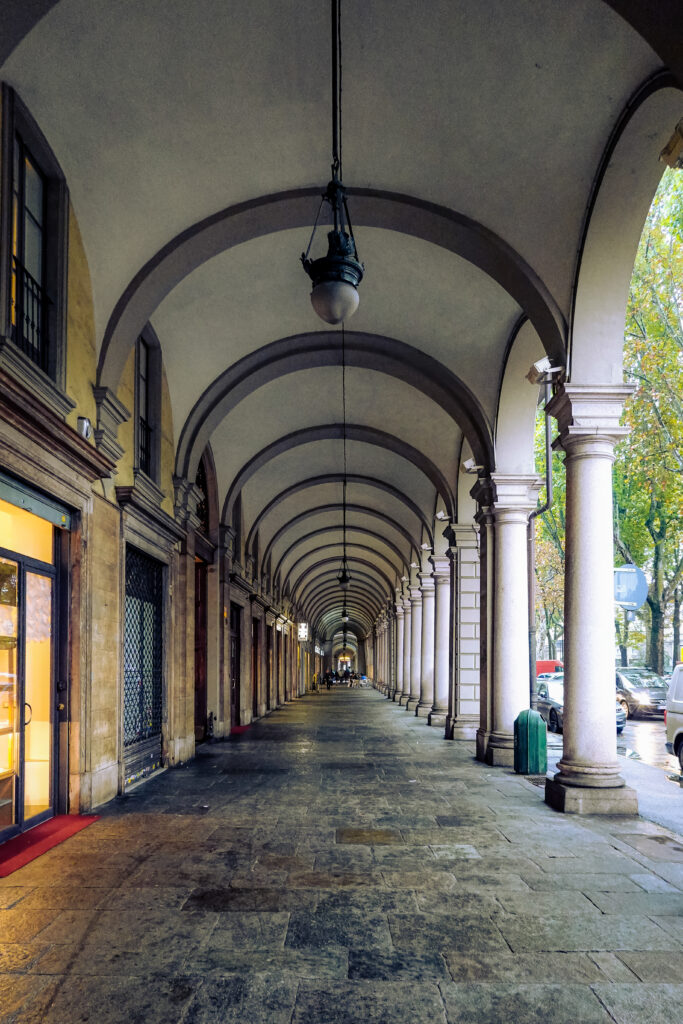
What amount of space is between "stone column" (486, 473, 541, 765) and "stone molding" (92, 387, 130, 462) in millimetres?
5102

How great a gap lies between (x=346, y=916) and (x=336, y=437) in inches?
502

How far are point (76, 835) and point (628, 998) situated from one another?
4596 millimetres

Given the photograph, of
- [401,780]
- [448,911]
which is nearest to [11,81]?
[448,911]

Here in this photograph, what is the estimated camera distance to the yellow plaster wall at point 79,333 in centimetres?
741

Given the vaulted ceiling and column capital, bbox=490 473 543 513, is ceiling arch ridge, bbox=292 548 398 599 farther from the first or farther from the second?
column capital, bbox=490 473 543 513

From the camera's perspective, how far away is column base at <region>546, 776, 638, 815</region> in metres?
7.35

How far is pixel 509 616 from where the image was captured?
1070 cm

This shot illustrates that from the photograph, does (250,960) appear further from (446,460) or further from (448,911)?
(446,460)

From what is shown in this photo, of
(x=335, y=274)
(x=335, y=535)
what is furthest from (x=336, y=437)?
(x=335, y=535)

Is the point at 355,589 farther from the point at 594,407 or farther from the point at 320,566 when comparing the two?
the point at 594,407

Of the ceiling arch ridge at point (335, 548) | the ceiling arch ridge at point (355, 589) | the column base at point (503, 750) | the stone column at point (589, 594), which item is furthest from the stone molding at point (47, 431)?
the ceiling arch ridge at point (355, 589)

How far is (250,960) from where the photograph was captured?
3.77m

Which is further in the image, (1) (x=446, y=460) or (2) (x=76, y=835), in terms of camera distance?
(1) (x=446, y=460)

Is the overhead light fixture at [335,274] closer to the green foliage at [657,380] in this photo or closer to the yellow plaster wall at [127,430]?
the yellow plaster wall at [127,430]
